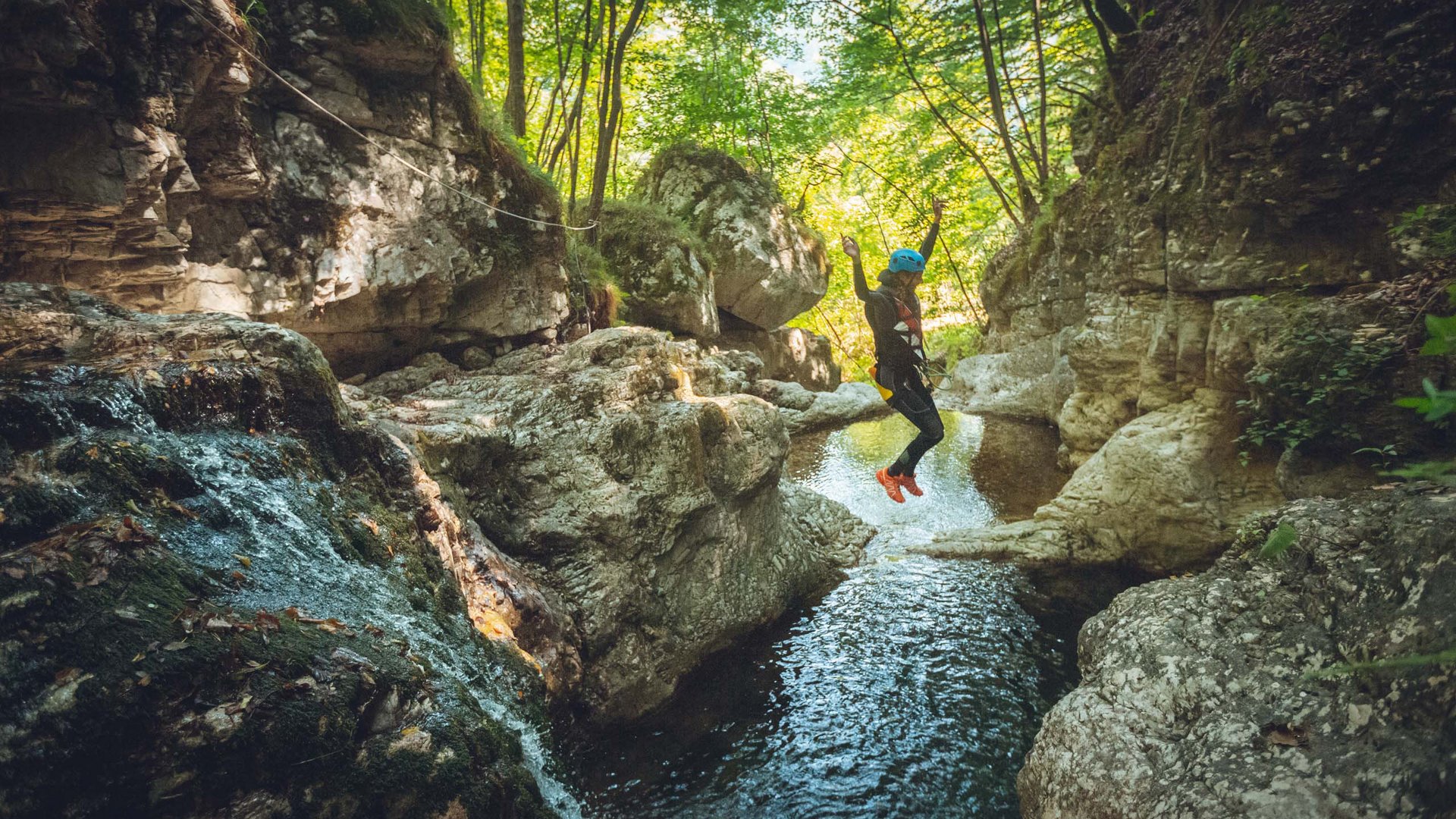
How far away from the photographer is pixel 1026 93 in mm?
15039

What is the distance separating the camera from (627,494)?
5.87 metres

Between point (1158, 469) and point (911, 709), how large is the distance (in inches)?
164

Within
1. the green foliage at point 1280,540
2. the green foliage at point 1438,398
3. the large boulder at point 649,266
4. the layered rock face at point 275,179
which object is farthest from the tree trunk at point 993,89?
the green foliage at point 1438,398

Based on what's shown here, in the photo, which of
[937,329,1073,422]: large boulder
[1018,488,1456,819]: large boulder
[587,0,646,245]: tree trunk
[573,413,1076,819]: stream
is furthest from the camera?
[937,329,1073,422]: large boulder

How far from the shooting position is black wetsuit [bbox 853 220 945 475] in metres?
7.21

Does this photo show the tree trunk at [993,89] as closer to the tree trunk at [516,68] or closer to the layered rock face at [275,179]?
the tree trunk at [516,68]

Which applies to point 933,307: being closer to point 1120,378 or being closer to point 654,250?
point 654,250

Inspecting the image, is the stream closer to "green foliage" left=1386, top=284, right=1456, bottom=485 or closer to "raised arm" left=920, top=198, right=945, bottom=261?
"raised arm" left=920, top=198, right=945, bottom=261

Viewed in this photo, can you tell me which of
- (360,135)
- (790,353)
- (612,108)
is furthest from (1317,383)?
(790,353)

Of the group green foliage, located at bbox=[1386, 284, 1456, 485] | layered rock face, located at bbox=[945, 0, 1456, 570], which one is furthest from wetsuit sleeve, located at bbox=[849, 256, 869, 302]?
green foliage, located at bbox=[1386, 284, 1456, 485]

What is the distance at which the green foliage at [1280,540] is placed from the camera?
3572mm

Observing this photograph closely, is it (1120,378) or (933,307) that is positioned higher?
(933,307)

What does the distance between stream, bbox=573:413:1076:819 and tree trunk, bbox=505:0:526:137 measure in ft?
30.2

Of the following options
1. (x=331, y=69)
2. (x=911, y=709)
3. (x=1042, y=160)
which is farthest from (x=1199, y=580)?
(x=1042, y=160)
